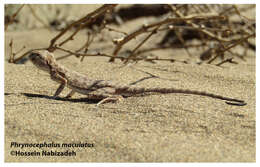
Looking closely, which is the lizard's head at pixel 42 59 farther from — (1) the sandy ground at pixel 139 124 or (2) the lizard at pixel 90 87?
(1) the sandy ground at pixel 139 124

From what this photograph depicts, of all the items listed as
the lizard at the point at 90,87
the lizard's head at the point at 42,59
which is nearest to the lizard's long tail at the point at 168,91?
the lizard at the point at 90,87

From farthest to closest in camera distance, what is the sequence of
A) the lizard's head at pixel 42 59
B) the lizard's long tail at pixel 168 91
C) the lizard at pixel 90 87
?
the lizard's head at pixel 42 59, the lizard at pixel 90 87, the lizard's long tail at pixel 168 91

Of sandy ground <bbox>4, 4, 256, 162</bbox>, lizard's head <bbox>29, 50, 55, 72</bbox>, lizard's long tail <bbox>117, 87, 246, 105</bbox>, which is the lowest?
sandy ground <bbox>4, 4, 256, 162</bbox>

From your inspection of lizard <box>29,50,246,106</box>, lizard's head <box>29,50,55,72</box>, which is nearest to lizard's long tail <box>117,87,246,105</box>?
lizard <box>29,50,246,106</box>

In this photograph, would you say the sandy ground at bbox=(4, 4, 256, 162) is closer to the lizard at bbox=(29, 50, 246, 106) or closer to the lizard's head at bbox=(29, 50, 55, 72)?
the lizard at bbox=(29, 50, 246, 106)

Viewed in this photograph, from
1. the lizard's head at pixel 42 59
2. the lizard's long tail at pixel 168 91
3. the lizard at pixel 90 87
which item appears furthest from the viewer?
the lizard's head at pixel 42 59

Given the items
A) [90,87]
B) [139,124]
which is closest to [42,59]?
[90,87]
